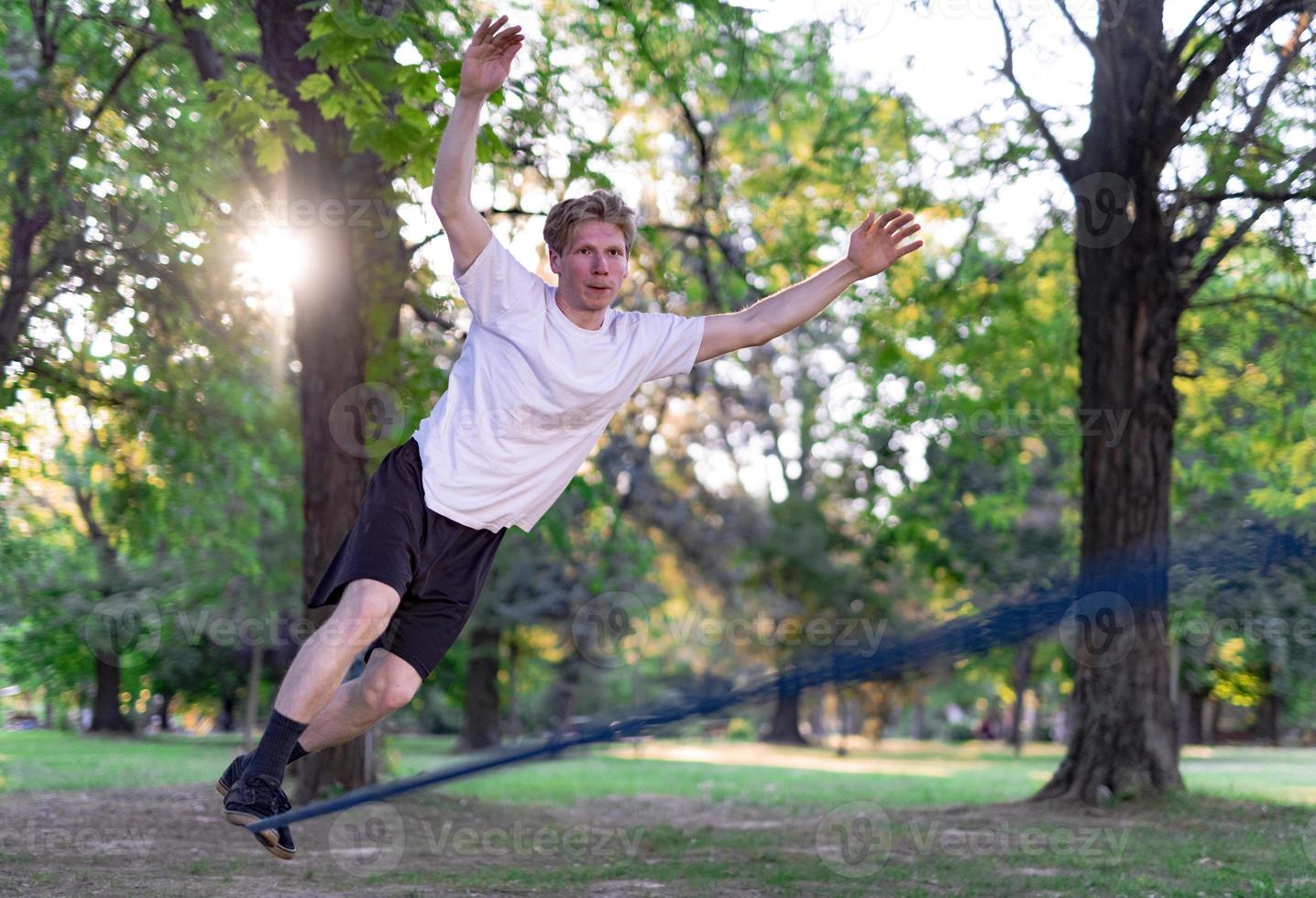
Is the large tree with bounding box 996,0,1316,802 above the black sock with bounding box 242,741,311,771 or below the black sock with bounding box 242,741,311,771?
above

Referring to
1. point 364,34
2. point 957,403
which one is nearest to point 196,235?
point 364,34

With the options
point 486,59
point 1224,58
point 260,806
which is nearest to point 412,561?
point 260,806

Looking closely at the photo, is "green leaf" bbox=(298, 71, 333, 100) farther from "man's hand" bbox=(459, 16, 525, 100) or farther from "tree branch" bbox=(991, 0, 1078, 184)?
"tree branch" bbox=(991, 0, 1078, 184)

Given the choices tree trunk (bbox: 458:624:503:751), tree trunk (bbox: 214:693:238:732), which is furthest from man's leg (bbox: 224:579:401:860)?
tree trunk (bbox: 214:693:238:732)

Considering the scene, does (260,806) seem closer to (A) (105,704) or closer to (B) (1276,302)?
(B) (1276,302)

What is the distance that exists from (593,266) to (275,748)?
6.25ft

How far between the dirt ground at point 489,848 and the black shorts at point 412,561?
8.52ft

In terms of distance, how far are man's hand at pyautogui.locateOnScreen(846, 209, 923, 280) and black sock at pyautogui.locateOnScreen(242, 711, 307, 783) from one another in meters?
2.53

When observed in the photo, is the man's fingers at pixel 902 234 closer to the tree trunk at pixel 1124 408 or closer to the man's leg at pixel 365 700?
the man's leg at pixel 365 700

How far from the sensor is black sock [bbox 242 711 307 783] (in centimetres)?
434

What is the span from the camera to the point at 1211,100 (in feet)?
36.6

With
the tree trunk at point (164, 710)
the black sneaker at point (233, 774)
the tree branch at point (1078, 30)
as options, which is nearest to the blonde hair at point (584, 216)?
the black sneaker at point (233, 774)

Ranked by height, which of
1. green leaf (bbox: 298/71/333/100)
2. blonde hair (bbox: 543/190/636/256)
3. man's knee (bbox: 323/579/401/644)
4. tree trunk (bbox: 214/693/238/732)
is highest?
green leaf (bbox: 298/71/333/100)

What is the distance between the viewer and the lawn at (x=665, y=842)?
699cm
